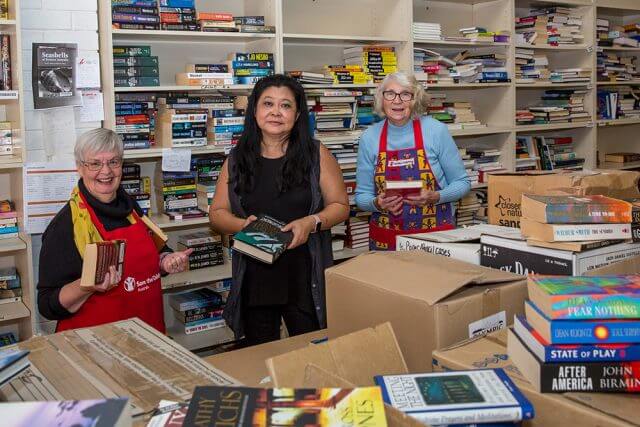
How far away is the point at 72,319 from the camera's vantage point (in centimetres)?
224

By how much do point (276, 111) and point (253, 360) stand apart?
1.15 meters

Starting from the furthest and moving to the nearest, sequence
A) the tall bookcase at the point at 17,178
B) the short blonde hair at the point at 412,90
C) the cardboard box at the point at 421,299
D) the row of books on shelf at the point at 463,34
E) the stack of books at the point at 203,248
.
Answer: the row of books on shelf at the point at 463,34 < the stack of books at the point at 203,248 < the short blonde hair at the point at 412,90 < the tall bookcase at the point at 17,178 < the cardboard box at the point at 421,299

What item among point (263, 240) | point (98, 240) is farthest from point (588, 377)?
point (98, 240)

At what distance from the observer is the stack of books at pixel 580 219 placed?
1673 millimetres

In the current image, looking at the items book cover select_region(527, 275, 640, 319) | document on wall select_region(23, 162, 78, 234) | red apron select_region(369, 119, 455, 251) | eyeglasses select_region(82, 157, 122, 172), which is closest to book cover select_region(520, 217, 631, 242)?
book cover select_region(527, 275, 640, 319)

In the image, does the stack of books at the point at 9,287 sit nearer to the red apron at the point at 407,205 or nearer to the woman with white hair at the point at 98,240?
the woman with white hair at the point at 98,240

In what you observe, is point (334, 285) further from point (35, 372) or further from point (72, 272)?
point (72, 272)

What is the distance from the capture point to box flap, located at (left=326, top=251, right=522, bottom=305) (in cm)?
147

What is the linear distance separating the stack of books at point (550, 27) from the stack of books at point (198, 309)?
9.67ft

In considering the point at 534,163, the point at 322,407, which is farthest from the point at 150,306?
the point at 534,163

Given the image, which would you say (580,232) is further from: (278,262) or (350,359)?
(278,262)

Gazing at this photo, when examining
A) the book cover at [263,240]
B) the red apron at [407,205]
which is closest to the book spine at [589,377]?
the book cover at [263,240]

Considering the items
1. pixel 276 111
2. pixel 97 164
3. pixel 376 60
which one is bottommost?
pixel 97 164

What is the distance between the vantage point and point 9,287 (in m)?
3.33
